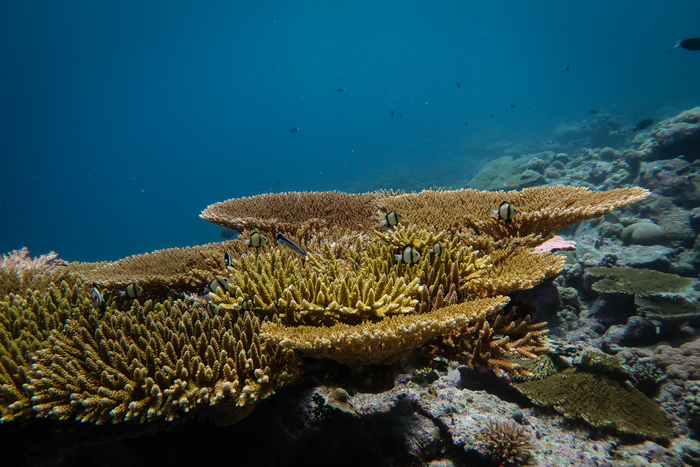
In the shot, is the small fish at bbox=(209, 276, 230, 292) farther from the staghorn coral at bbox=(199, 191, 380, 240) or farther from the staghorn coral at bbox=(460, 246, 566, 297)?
the staghorn coral at bbox=(460, 246, 566, 297)

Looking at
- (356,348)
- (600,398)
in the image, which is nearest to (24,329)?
(356,348)

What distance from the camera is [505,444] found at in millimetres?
3768

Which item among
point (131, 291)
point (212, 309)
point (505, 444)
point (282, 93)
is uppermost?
point (282, 93)

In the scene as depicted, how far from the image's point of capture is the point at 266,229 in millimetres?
5098

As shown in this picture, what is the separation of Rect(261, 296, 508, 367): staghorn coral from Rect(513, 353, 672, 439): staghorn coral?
11.7ft

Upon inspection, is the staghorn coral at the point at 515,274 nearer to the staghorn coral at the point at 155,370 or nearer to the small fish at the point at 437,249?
the small fish at the point at 437,249

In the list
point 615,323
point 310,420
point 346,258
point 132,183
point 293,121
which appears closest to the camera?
point 310,420

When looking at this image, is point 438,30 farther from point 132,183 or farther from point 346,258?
point 346,258

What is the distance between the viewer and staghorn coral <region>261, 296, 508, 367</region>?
6.52 ft

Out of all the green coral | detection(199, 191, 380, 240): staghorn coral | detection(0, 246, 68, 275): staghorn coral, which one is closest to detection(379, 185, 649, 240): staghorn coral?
detection(199, 191, 380, 240): staghorn coral

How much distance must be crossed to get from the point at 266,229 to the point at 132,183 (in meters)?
178

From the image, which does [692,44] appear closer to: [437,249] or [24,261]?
[437,249]

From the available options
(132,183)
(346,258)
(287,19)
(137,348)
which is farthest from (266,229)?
(132,183)

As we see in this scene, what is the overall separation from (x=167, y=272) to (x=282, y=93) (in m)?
196
